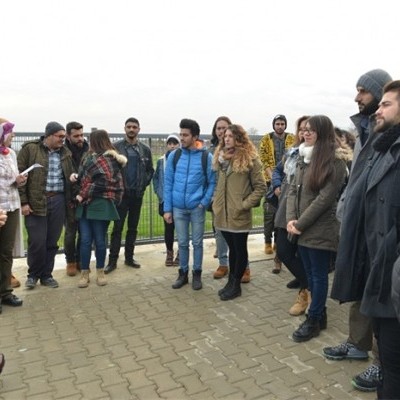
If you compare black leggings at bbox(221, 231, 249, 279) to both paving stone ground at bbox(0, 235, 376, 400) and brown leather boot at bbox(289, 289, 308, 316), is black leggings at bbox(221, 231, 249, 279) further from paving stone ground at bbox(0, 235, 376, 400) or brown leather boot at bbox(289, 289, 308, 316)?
brown leather boot at bbox(289, 289, 308, 316)

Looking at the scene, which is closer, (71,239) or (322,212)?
(322,212)

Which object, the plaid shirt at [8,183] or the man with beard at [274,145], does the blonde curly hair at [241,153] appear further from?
the plaid shirt at [8,183]

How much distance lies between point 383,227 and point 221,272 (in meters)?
3.60

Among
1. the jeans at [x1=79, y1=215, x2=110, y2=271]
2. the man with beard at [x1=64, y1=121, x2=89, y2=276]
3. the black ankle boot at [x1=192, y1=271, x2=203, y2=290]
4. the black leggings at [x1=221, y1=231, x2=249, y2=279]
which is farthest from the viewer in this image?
the man with beard at [x1=64, y1=121, x2=89, y2=276]

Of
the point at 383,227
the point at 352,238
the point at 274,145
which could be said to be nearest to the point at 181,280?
the point at 274,145

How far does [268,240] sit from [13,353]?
4.22 m

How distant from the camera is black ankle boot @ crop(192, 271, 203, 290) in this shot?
538cm

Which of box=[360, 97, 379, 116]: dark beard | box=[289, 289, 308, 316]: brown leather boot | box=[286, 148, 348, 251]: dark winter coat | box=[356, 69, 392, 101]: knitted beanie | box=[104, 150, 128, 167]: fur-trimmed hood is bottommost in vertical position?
box=[289, 289, 308, 316]: brown leather boot

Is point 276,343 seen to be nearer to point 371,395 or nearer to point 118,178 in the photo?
point 371,395

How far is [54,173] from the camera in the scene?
5.39 m

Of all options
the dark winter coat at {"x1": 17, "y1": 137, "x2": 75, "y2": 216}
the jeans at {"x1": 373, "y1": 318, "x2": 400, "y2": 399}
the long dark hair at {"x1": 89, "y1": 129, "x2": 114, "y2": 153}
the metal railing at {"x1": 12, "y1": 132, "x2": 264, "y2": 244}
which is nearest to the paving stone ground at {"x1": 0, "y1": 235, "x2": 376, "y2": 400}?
the jeans at {"x1": 373, "y1": 318, "x2": 400, "y2": 399}

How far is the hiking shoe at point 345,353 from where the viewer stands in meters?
3.63

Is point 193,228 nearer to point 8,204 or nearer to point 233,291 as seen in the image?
point 233,291

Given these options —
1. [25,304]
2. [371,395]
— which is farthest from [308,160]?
[25,304]
